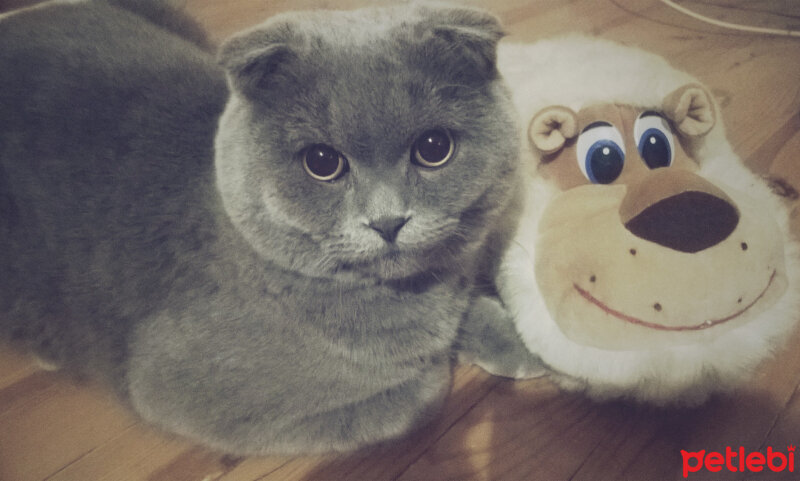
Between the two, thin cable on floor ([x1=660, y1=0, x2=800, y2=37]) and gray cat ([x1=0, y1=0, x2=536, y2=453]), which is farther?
thin cable on floor ([x1=660, y1=0, x2=800, y2=37])

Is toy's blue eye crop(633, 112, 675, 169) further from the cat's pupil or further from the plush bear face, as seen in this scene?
the cat's pupil

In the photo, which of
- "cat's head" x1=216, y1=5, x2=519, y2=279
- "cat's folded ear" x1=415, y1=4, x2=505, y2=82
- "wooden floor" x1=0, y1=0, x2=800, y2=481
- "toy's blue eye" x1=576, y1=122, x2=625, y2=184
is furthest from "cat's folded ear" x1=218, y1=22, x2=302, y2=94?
"toy's blue eye" x1=576, y1=122, x2=625, y2=184

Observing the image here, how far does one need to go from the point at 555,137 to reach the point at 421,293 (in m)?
0.31

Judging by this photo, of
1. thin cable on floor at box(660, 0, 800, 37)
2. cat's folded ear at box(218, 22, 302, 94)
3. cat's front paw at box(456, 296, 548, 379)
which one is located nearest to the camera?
cat's folded ear at box(218, 22, 302, 94)

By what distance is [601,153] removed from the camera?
0.67 meters

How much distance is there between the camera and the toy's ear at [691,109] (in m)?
0.68

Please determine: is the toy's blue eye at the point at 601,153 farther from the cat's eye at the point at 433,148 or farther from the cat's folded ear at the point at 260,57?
the cat's folded ear at the point at 260,57

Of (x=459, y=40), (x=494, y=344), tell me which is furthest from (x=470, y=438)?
(x=459, y=40)

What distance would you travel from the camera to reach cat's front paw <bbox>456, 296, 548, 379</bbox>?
729 mm

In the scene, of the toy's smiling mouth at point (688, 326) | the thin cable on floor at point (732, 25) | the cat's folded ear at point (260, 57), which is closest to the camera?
the cat's folded ear at point (260, 57)

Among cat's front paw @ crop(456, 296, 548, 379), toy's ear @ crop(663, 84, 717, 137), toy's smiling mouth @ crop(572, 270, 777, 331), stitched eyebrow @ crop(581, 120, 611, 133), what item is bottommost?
cat's front paw @ crop(456, 296, 548, 379)

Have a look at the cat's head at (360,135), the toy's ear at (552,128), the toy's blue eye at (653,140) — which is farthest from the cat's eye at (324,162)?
the toy's blue eye at (653,140)

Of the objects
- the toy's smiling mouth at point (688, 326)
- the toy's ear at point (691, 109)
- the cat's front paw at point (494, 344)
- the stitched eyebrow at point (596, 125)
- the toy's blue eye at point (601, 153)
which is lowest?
the cat's front paw at point (494, 344)

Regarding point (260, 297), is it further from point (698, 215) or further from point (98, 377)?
point (698, 215)
